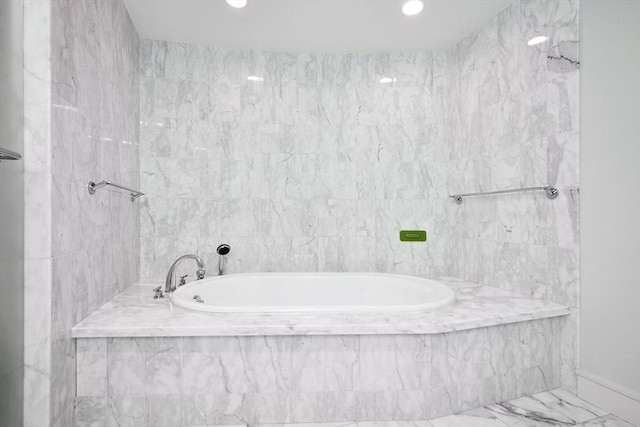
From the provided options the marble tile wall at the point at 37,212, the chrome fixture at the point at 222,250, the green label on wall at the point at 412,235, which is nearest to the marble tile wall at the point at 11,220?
the marble tile wall at the point at 37,212

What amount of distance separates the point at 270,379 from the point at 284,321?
0.27 metres

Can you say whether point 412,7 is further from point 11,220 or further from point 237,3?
point 11,220

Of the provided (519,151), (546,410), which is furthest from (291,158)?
(546,410)

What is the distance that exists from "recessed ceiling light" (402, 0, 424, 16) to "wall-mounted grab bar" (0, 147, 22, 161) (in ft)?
7.14

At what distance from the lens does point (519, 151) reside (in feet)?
6.70

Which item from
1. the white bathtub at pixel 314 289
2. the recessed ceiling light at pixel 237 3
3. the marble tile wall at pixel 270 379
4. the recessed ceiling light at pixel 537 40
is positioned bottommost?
the marble tile wall at pixel 270 379

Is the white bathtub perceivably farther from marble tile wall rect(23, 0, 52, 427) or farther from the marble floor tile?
marble tile wall rect(23, 0, 52, 427)

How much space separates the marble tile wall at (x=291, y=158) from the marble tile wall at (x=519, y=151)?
218 millimetres

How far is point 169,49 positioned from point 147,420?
2.47 m

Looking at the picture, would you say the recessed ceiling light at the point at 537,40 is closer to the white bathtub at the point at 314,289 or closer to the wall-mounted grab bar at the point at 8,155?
the white bathtub at the point at 314,289

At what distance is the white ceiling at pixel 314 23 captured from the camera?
2053 mm

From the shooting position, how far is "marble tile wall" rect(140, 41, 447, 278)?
8.06 ft

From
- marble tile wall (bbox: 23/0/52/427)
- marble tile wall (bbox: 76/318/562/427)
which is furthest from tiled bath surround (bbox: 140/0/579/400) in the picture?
marble tile wall (bbox: 23/0/52/427)

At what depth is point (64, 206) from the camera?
1329 mm
